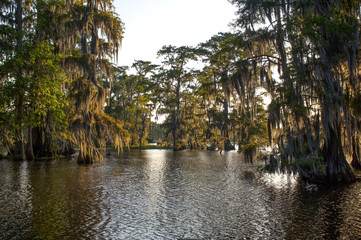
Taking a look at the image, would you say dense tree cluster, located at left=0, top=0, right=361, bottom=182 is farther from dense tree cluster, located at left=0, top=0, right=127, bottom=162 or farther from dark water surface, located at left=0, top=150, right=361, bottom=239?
dark water surface, located at left=0, top=150, right=361, bottom=239

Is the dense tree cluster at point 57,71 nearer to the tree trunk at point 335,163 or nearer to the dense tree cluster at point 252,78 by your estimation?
the dense tree cluster at point 252,78

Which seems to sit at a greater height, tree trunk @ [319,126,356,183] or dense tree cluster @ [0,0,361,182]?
dense tree cluster @ [0,0,361,182]

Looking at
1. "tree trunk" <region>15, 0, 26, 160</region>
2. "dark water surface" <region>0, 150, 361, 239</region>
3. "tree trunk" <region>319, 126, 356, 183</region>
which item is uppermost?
"tree trunk" <region>15, 0, 26, 160</region>

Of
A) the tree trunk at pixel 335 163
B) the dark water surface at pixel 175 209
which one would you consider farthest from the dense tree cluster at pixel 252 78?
the dark water surface at pixel 175 209

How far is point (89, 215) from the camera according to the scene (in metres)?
9.57

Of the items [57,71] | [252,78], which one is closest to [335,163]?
[252,78]

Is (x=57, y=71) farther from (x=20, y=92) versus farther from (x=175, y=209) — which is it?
(x=175, y=209)

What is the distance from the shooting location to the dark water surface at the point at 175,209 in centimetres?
805

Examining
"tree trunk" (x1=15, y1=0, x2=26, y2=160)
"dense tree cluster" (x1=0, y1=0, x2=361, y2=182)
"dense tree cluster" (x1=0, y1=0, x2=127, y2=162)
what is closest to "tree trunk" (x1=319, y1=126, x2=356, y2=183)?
"dense tree cluster" (x1=0, y1=0, x2=361, y2=182)

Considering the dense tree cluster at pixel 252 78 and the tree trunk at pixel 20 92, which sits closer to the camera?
the dense tree cluster at pixel 252 78

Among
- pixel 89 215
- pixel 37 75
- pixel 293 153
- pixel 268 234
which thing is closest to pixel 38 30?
pixel 37 75

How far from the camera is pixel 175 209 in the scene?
10.5m

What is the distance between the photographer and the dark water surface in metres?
8.05

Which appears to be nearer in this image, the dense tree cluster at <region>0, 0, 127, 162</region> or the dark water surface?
the dark water surface
